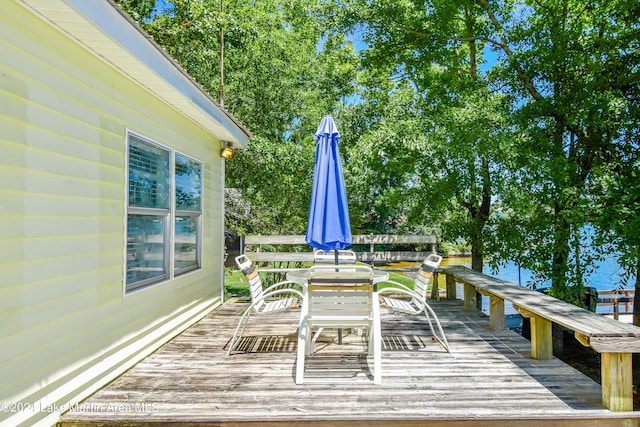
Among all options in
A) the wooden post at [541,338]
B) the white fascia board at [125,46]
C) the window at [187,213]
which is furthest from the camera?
the window at [187,213]

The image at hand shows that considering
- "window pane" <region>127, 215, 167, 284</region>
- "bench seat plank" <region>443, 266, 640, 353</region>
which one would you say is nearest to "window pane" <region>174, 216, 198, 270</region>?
"window pane" <region>127, 215, 167, 284</region>

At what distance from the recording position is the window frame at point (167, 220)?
3.54 metres

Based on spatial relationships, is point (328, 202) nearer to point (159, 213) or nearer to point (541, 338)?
point (159, 213)

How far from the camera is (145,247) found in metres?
3.95

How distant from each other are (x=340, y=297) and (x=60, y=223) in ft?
6.93

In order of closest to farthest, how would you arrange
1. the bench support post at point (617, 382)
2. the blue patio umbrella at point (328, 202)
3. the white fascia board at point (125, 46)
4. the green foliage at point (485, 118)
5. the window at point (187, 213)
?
1. the white fascia board at point (125, 46)
2. the bench support post at point (617, 382)
3. the blue patio umbrella at point (328, 202)
4. the window at point (187, 213)
5. the green foliage at point (485, 118)

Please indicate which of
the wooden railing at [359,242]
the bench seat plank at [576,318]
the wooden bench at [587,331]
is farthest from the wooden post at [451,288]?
the wooden bench at [587,331]

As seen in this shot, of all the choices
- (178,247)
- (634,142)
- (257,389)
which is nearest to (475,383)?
(257,389)

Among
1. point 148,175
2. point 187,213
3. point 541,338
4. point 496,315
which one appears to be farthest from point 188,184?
point 541,338

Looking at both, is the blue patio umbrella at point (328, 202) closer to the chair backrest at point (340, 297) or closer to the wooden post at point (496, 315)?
the chair backrest at point (340, 297)

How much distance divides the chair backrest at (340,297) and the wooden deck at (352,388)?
0.47m

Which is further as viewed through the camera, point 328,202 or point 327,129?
point 327,129

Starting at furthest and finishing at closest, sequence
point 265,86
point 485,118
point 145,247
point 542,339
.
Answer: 1. point 265,86
2. point 485,118
3. point 145,247
4. point 542,339

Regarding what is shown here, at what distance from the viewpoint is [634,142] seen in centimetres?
602
